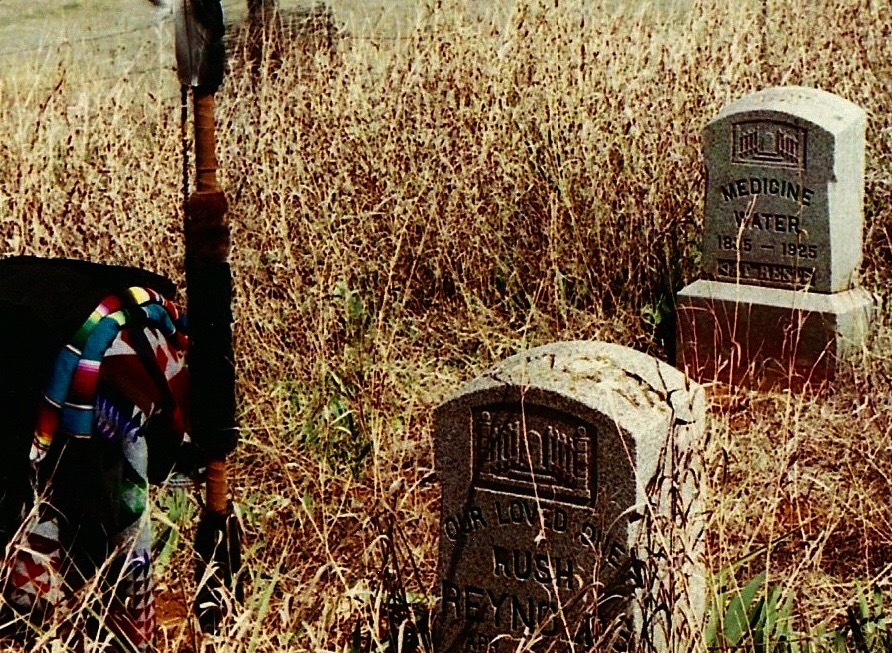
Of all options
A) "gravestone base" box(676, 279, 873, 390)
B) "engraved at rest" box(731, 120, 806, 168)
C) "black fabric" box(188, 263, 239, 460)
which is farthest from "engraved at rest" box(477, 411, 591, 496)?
"engraved at rest" box(731, 120, 806, 168)

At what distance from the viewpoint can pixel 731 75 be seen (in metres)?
7.26

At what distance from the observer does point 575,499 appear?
11.1 ft

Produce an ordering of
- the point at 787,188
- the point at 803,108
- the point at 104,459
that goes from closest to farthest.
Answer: the point at 104,459 < the point at 803,108 < the point at 787,188

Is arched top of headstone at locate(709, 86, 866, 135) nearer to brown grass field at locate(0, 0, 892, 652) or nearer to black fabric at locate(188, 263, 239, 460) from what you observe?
brown grass field at locate(0, 0, 892, 652)

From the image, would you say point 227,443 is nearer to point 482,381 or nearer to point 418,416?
point 482,381

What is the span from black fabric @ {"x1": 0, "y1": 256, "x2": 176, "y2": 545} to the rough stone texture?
3212 mm

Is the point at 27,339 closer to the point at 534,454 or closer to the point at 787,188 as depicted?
the point at 534,454

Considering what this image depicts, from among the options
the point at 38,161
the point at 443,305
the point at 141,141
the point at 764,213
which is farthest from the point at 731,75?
the point at 38,161

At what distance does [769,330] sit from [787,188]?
0.55 m

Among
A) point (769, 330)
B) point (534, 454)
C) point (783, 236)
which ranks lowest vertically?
point (769, 330)

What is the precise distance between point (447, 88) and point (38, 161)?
1.76m

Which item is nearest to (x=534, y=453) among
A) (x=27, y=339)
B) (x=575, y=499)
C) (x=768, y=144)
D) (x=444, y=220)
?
(x=575, y=499)

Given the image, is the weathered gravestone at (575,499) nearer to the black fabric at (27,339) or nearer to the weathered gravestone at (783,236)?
the black fabric at (27,339)

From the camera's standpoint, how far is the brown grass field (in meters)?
4.83
